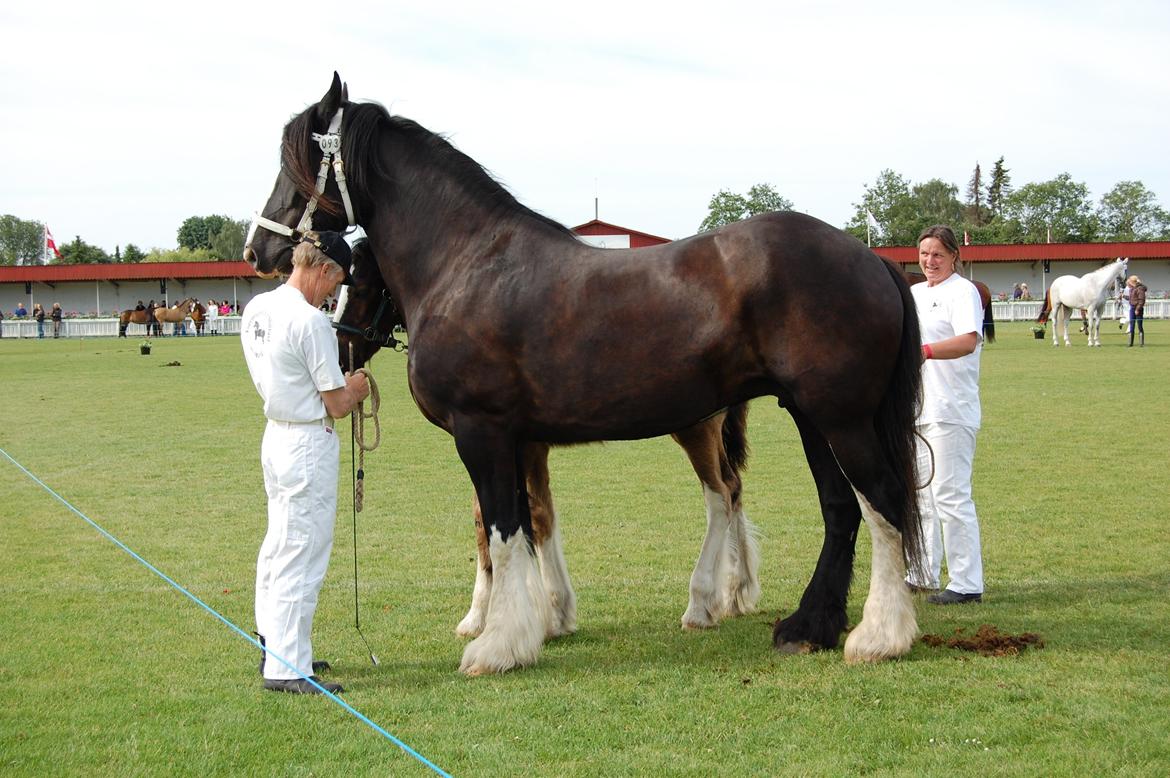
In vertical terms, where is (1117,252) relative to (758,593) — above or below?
above

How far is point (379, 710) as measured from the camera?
4734mm

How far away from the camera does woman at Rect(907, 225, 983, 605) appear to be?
6.54 metres

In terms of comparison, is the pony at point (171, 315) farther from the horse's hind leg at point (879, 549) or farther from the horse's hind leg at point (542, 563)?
the horse's hind leg at point (879, 549)

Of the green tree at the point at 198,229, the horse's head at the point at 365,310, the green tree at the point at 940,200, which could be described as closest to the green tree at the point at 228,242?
the green tree at the point at 198,229

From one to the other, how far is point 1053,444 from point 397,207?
993 centimetres

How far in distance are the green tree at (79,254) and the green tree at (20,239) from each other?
27234 millimetres

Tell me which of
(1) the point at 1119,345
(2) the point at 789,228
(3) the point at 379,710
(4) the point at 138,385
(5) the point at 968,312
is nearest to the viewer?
(3) the point at 379,710

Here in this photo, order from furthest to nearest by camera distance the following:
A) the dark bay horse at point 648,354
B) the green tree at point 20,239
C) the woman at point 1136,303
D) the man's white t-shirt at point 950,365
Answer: the green tree at point 20,239 < the woman at point 1136,303 < the man's white t-shirt at point 950,365 < the dark bay horse at point 648,354

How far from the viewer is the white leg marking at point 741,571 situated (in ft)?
21.3

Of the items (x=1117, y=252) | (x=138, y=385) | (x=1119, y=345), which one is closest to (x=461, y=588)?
(x=138, y=385)

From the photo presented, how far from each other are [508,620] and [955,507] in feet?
10.1

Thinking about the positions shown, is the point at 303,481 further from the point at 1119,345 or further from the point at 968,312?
the point at 1119,345

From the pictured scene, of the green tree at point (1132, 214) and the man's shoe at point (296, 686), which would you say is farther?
the green tree at point (1132, 214)

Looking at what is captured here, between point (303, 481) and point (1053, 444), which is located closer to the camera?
point (303, 481)
